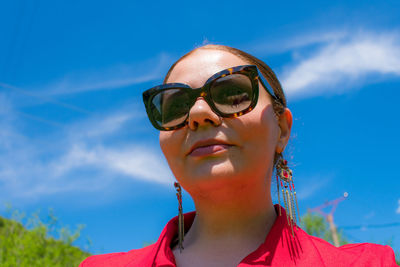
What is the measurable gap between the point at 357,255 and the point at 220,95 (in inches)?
46.8

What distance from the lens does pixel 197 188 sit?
7.38 ft

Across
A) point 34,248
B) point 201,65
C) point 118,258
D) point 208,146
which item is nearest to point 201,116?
point 208,146

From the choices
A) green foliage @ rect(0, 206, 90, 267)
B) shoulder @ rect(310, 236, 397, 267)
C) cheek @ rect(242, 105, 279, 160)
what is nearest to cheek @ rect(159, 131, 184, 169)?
cheek @ rect(242, 105, 279, 160)

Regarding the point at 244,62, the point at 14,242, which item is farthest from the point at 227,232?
the point at 14,242

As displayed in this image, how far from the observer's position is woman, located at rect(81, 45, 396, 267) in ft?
7.21

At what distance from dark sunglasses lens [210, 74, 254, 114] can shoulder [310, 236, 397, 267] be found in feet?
2.96

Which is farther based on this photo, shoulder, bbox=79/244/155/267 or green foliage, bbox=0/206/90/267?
green foliage, bbox=0/206/90/267

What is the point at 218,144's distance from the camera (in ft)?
7.22

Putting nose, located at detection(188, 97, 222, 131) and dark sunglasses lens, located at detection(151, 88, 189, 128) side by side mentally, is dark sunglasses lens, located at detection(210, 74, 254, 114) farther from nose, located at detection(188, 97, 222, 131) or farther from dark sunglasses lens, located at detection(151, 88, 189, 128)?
dark sunglasses lens, located at detection(151, 88, 189, 128)

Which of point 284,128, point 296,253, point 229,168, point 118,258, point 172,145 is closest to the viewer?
point 229,168

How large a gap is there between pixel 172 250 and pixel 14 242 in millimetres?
7392

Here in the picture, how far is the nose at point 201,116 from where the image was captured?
2223mm

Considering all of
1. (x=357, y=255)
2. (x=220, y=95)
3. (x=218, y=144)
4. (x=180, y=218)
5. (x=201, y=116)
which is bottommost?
(x=357, y=255)

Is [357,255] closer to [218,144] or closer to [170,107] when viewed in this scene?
[218,144]
